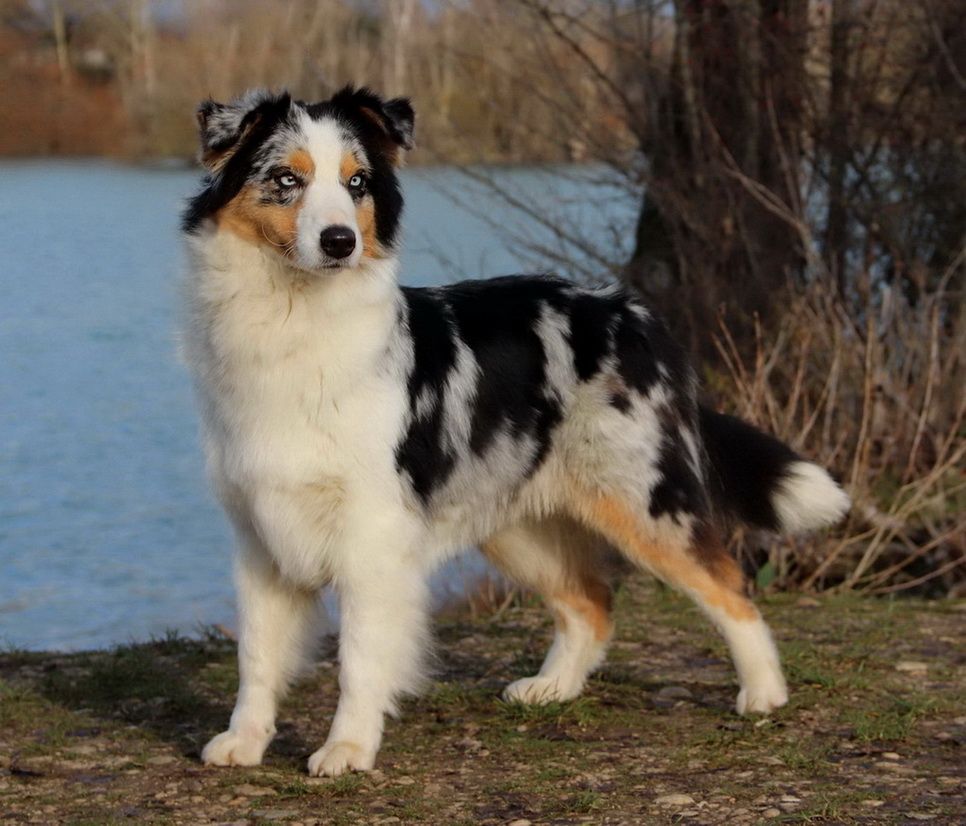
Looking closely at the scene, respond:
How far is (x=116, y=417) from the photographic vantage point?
42.8 ft

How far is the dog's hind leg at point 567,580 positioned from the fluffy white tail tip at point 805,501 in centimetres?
70

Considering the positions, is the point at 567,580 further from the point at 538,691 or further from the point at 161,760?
the point at 161,760

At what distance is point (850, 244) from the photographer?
34.2 ft

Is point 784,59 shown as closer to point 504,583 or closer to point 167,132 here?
point 504,583

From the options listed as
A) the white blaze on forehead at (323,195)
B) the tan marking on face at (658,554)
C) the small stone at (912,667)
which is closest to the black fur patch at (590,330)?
the tan marking on face at (658,554)

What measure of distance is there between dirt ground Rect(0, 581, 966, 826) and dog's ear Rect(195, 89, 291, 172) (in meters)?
1.93

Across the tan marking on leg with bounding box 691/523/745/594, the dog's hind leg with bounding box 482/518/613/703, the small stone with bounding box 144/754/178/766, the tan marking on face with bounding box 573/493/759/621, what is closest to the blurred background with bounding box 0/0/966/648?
the dog's hind leg with bounding box 482/518/613/703

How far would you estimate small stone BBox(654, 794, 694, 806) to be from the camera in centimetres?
415

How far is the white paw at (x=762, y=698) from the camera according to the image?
5086mm

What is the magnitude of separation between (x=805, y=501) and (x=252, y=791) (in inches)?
93.7

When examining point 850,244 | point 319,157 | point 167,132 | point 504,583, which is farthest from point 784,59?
point 167,132

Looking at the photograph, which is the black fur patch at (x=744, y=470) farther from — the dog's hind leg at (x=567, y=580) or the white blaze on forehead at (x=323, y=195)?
the white blaze on forehead at (x=323, y=195)

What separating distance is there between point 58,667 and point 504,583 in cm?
289

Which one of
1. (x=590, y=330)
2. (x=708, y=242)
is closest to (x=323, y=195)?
(x=590, y=330)
